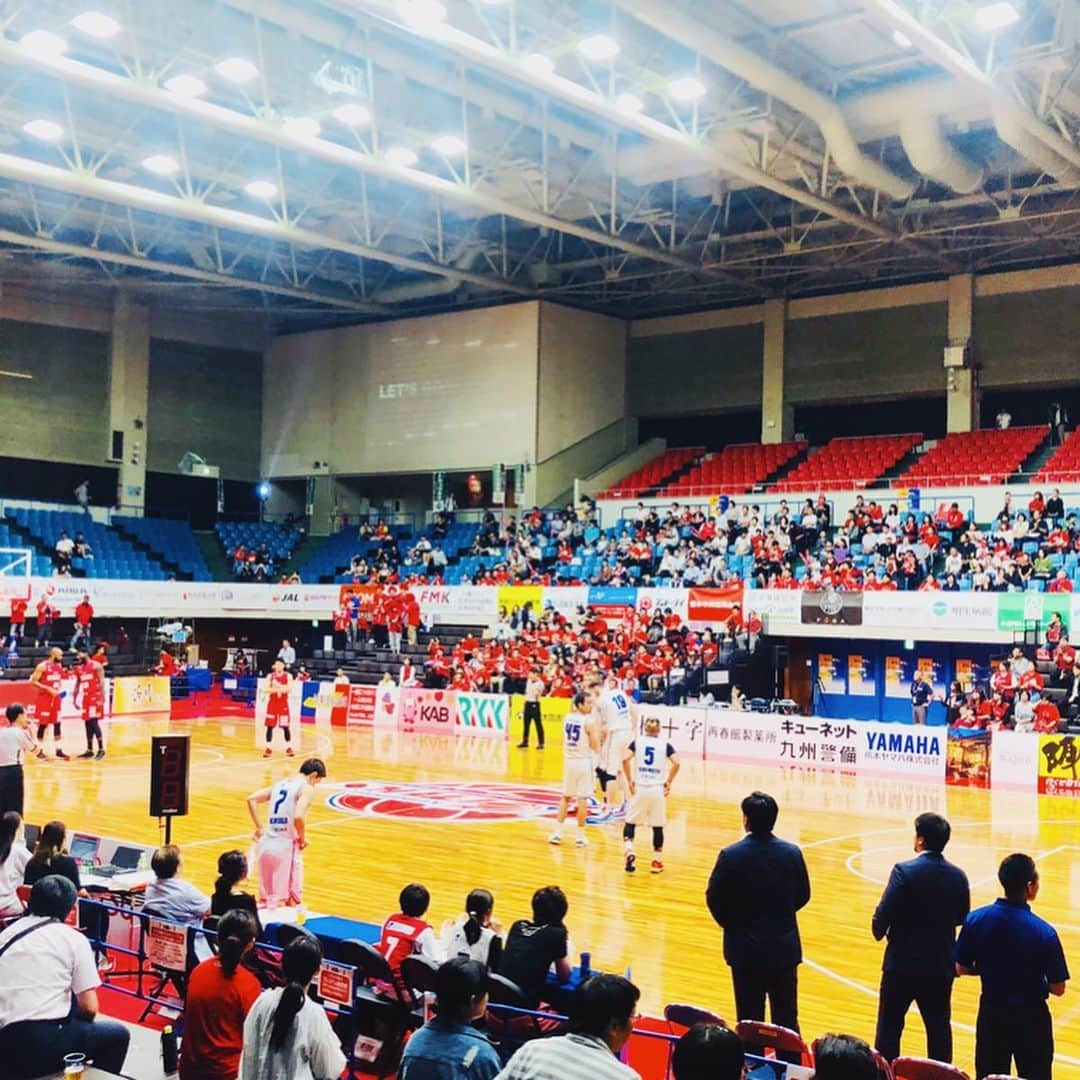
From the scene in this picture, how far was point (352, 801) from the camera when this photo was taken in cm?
1766

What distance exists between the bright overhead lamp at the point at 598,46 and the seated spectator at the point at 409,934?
45.1ft

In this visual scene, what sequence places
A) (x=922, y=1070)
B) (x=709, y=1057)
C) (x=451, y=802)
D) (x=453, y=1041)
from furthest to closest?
(x=451, y=802) < (x=922, y=1070) < (x=453, y=1041) < (x=709, y=1057)

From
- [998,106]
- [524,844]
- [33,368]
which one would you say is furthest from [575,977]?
[33,368]

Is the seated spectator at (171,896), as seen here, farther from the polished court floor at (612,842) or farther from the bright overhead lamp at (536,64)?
the bright overhead lamp at (536,64)

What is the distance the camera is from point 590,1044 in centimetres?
388

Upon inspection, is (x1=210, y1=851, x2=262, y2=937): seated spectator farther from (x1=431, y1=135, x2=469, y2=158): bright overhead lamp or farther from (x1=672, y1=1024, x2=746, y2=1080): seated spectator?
(x1=431, y1=135, x2=469, y2=158): bright overhead lamp

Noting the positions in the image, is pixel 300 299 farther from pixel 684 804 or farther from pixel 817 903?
pixel 817 903

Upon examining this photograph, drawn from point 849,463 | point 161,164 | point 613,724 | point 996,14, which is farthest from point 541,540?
point 996,14

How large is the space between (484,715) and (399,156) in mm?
11691

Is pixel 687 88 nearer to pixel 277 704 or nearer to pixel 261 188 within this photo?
pixel 261 188

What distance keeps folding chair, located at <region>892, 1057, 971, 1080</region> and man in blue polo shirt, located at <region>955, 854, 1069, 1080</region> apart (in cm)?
83

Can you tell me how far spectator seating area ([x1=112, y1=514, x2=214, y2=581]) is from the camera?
3712 cm

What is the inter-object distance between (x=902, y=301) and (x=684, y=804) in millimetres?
20071

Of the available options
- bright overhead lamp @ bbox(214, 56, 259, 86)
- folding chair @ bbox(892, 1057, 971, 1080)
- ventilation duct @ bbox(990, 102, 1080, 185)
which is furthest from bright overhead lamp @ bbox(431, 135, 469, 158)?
folding chair @ bbox(892, 1057, 971, 1080)
